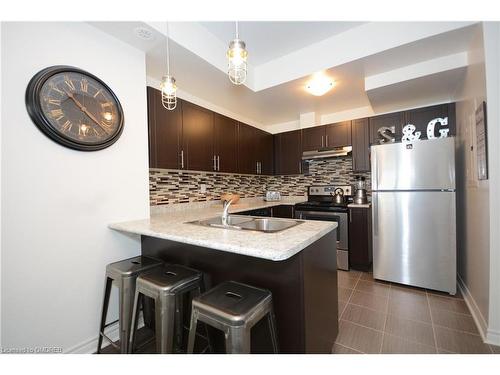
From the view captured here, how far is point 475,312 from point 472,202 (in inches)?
35.7

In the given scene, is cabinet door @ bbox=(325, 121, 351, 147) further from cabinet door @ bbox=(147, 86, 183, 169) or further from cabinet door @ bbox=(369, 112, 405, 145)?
cabinet door @ bbox=(147, 86, 183, 169)

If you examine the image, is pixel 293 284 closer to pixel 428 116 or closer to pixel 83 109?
pixel 83 109

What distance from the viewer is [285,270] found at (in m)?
1.07

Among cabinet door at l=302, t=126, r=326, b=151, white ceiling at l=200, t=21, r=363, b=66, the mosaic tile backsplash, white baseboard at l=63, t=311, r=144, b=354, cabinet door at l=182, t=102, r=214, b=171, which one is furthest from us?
cabinet door at l=302, t=126, r=326, b=151

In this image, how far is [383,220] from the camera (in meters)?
2.38

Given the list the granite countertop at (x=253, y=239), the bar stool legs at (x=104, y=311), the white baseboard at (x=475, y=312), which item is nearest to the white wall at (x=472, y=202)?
the white baseboard at (x=475, y=312)

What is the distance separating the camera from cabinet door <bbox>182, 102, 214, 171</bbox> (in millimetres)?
2310

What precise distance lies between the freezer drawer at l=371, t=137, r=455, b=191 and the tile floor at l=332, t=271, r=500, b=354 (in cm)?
109

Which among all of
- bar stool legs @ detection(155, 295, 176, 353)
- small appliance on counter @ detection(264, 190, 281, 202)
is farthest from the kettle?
bar stool legs @ detection(155, 295, 176, 353)

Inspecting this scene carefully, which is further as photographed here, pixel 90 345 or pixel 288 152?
pixel 288 152

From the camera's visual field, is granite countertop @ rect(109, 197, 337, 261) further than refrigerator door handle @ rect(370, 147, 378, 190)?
No

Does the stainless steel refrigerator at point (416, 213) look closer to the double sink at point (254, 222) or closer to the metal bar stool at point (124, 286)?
the double sink at point (254, 222)

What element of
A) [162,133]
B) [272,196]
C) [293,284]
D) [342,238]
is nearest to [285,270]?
[293,284]
